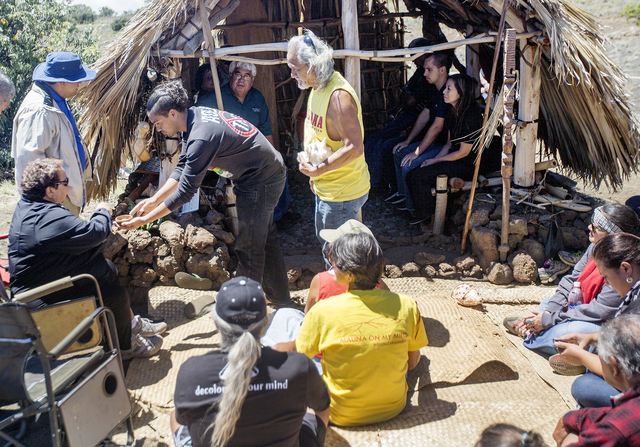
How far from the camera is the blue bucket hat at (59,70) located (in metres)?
3.62

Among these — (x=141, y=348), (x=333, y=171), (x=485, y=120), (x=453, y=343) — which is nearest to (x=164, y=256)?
(x=141, y=348)

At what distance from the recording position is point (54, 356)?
220cm

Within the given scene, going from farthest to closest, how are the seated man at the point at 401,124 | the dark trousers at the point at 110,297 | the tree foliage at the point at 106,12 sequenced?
1. the tree foliage at the point at 106,12
2. the seated man at the point at 401,124
3. the dark trousers at the point at 110,297

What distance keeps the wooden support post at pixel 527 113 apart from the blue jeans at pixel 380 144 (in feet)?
4.94

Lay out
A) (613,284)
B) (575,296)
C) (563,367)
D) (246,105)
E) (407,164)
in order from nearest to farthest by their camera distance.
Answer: (613,284) < (563,367) < (575,296) < (246,105) < (407,164)

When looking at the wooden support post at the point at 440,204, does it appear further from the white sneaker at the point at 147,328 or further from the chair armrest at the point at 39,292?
the chair armrest at the point at 39,292

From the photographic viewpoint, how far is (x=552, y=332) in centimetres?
332

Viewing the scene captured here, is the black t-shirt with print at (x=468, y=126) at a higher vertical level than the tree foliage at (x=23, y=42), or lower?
lower

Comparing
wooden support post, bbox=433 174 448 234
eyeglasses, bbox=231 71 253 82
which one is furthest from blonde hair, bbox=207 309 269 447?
wooden support post, bbox=433 174 448 234

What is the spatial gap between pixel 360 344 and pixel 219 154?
167 cm

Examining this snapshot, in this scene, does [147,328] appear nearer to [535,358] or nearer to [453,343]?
[453,343]

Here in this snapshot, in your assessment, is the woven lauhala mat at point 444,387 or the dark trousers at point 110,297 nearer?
the woven lauhala mat at point 444,387

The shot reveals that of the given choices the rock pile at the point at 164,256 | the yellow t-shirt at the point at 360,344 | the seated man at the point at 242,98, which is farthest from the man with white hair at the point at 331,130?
the seated man at the point at 242,98

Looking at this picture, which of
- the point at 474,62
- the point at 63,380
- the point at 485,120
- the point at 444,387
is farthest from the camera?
the point at 474,62
